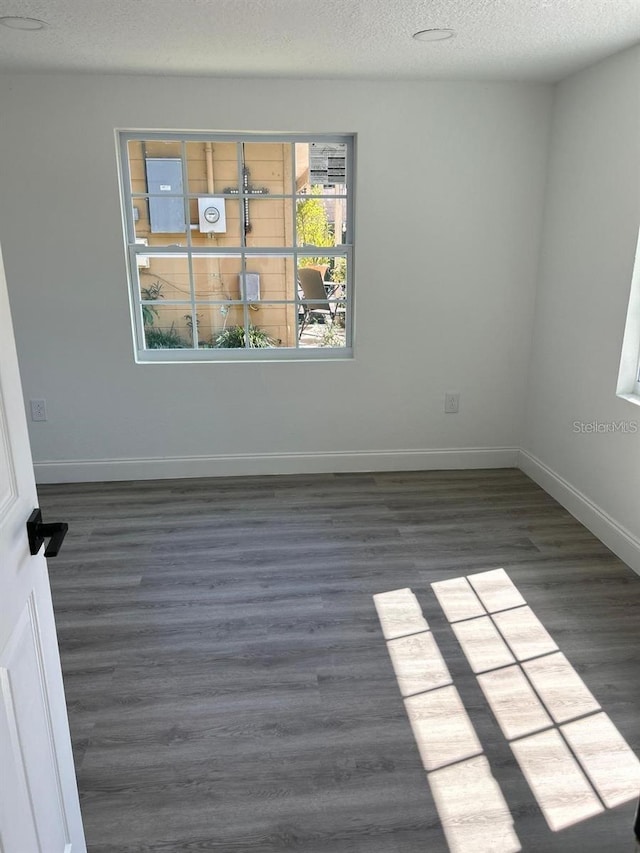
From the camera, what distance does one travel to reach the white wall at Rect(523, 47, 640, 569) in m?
2.97

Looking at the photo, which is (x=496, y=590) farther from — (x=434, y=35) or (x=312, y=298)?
(x=434, y=35)

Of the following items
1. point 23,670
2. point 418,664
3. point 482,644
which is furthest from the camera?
point 482,644

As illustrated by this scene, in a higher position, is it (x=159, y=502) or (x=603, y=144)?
(x=603, y=144)

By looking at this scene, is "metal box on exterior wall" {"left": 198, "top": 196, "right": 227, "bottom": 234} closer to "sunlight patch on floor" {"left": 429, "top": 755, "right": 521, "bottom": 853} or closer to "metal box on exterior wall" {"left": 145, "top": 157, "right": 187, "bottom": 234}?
"metal box on exterior wall" {"left": 145, "top": 157, "right": 187, "bottom": 234}

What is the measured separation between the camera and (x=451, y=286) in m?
3.93

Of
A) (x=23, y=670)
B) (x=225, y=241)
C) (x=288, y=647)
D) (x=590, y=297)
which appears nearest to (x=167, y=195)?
(x=225, y=241)

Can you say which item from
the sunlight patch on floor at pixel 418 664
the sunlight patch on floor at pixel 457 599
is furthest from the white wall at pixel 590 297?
the sunlight patch on floor at pixel 418 664

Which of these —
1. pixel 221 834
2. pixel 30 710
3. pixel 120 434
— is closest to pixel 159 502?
pixel 120 434

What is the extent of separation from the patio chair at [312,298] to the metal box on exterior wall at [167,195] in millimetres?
811

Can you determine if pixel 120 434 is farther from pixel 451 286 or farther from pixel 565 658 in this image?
pixel 565 658

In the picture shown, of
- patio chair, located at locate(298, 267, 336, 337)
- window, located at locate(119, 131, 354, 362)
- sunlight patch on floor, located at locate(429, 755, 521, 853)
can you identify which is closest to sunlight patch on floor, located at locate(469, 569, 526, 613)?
sunlight patch on floor, located at locate(429, 755, 521, 853)

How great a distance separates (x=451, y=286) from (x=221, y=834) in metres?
3.24

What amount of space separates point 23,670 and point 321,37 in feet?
9.22

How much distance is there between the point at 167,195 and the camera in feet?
12.3
